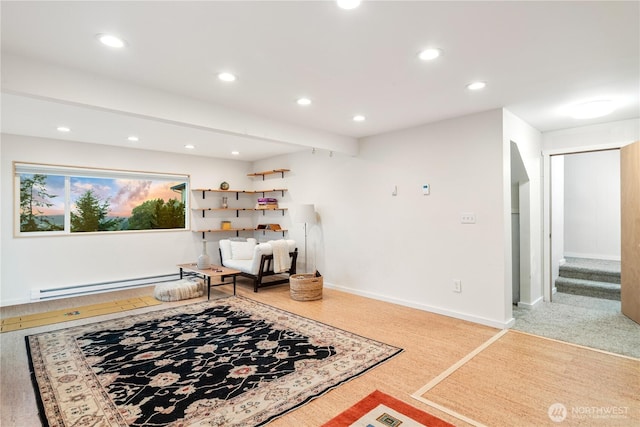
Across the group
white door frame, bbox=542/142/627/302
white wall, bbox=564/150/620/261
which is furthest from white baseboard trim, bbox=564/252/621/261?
white door frame, bbox=542/142/627/302

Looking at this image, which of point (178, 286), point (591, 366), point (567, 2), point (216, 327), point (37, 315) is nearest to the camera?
point (567, 2)

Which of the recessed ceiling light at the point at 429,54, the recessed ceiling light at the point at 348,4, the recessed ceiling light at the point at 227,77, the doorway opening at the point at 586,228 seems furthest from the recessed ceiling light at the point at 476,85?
the doorway opening at the point at 586,228

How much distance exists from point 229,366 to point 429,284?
259 cm

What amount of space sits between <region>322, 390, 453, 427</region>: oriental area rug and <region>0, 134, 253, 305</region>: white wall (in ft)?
16.2

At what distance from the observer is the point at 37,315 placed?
4.12m

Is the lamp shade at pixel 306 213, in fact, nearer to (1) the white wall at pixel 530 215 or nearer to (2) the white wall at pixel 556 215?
(1) the white wall at pixel 530 215

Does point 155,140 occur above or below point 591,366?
above

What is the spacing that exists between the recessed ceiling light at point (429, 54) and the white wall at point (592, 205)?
5.23 meters

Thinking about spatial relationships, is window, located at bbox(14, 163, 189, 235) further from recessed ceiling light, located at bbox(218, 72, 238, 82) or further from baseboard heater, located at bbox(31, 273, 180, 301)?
recessed ceiling light, located at bbox(218, 72, 238, 82)

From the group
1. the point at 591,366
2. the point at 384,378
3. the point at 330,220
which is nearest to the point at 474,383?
the point at 384,378

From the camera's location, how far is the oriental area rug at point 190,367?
210 centimetres

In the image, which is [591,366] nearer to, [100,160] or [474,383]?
[474,383]

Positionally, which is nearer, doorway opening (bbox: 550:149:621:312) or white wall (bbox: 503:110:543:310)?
white wall (bbox: 503:110:543:310)

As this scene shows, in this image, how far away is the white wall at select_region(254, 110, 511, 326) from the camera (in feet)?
11.9
